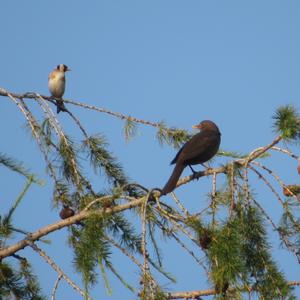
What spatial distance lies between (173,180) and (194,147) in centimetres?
69

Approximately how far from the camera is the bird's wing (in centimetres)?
489

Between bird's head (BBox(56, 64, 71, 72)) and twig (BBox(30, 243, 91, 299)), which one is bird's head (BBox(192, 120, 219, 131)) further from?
bird's head (BBox(56, 64, 71, 72))

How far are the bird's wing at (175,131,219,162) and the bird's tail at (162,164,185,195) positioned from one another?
0.07 m

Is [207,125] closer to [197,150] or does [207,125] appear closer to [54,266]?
[197,150]

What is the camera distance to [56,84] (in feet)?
31.9

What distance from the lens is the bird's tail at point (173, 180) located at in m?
3.72

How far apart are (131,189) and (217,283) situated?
1.65 metres

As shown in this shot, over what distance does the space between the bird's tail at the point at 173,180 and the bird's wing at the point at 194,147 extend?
2.8 inches

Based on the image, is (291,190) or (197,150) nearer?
(291,190)

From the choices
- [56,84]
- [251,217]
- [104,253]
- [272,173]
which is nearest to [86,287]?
[104,253]

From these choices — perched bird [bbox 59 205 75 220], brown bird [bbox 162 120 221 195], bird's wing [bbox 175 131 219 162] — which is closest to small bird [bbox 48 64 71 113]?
brown bird [bbox 162 120 221 195]

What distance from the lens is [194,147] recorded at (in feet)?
16.3

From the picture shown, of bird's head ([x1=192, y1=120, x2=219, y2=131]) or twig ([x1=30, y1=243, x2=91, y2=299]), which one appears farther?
bird's head ([x1=192, y1=120, x2=219, y2=131])

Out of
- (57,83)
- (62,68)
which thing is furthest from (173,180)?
(62,68)
